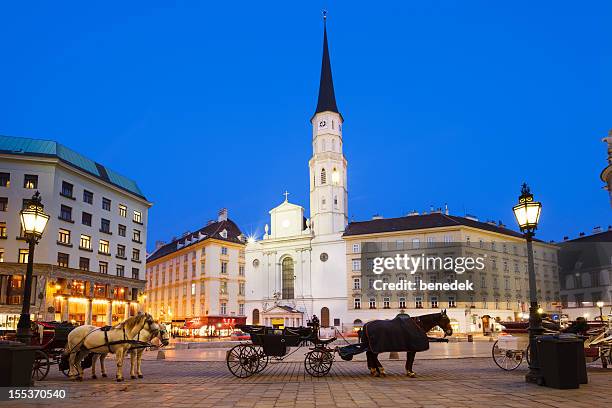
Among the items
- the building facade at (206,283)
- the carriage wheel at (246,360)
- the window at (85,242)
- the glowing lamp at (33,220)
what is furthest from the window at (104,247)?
the glowing lamp at (33,220)

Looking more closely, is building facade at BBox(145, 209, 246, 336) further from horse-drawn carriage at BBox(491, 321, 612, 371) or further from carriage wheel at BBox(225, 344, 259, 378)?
horse-drawn carriage at BBox(491, 321, 612, 371)

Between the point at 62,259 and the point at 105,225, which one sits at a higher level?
the point at 105,225

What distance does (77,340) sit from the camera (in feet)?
48.9

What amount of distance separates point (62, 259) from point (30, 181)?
275 inches

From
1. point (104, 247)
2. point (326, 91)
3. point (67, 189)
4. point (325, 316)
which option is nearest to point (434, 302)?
point (325, 316)

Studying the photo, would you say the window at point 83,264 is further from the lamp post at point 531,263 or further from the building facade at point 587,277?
the building facade at point 587,277

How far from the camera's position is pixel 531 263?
1273 centimetres

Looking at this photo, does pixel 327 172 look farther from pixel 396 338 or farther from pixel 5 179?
pixel 396 338

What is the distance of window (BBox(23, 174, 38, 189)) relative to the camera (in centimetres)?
4375

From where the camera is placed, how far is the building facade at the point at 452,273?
6950 centimetres


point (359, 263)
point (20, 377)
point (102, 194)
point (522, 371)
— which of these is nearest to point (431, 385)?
point (522, 371)

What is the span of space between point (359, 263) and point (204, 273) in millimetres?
22388

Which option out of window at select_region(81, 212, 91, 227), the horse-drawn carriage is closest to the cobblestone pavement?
the horse-drawn carriage

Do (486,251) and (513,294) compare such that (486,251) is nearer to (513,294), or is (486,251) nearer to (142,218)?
(513,294)
